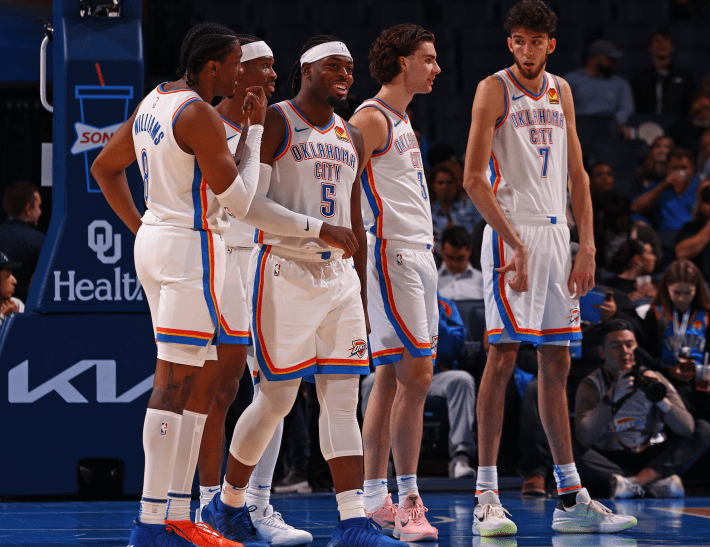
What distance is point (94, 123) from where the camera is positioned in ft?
19.2

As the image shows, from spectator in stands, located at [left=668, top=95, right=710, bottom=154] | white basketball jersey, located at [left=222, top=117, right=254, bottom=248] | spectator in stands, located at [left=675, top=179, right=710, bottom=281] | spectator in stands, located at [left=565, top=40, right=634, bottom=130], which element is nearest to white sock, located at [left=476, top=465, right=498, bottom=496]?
white basketball jersey, located at [left=222, top=117, right=254, bottom=248]

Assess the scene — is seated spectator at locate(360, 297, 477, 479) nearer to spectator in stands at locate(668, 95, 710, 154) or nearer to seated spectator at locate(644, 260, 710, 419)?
seated spectator at locate(644, 260, 710, 419)

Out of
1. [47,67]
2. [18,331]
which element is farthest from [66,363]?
[47,67]

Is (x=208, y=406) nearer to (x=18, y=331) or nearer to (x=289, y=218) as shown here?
(x=289, y=218)

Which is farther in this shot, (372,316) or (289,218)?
(372,316)

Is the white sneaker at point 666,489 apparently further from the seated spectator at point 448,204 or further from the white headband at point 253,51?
the white headband at point 253,51

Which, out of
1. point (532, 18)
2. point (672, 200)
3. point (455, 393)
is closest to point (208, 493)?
point (532, 18)

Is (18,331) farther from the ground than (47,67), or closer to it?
closer to it

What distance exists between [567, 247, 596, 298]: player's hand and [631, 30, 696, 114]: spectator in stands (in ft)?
25.9

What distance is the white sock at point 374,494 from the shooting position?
15.3ft

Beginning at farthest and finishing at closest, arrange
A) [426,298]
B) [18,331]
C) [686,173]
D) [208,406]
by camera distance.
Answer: [686,173] < [18,331] < [426,298] < [208,406]

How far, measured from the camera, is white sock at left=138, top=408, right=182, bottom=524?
11.8ft

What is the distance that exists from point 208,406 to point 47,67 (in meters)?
3.59

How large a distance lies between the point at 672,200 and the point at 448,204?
8.78ft
